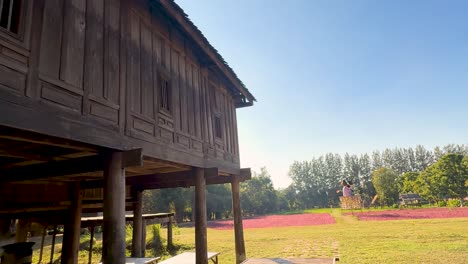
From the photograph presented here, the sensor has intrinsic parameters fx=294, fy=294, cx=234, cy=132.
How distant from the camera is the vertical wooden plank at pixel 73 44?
408cm

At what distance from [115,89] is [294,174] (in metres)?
105

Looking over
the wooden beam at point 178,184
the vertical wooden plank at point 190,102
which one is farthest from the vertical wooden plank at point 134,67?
the wooden beam at point 178,184

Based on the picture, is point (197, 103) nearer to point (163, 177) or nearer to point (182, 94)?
point (182, 94)

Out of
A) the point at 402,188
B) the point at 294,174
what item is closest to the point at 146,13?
the point at 402,188

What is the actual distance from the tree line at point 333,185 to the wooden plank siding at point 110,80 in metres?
32.9

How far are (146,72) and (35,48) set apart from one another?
8.00ft

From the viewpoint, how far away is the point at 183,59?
7.82m

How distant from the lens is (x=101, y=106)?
4.62 m

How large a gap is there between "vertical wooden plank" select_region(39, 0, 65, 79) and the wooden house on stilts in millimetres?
14

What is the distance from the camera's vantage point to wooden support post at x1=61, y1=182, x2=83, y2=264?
7867 mm

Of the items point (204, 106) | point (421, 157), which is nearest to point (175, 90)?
point (204, 106)

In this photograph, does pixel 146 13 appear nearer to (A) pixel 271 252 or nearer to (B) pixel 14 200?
(B) pixel 14 200

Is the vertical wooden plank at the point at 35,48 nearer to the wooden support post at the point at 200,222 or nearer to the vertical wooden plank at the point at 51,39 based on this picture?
the vertical wooden plank at the point at 51,39

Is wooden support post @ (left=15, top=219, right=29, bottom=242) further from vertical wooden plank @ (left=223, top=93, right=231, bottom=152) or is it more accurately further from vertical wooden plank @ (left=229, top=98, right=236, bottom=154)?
vertical wooden plank @ (left=229, top=98, right=236, bottom=154)
